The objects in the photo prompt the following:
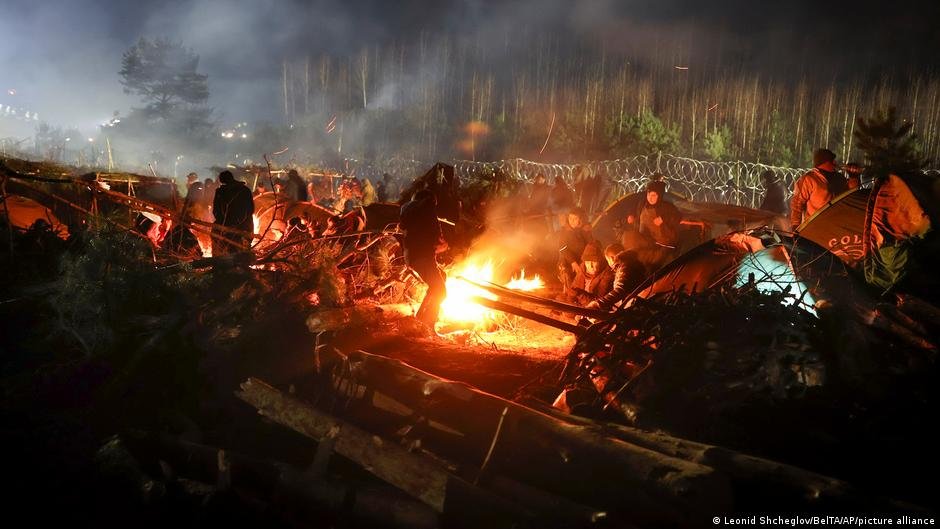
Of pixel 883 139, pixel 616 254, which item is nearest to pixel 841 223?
pixel 616 254

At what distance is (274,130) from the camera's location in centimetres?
5950

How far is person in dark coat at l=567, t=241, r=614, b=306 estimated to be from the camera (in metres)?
7.89

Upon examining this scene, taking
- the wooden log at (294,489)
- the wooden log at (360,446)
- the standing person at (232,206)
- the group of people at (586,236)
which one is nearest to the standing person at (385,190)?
the group of people at (586,236)

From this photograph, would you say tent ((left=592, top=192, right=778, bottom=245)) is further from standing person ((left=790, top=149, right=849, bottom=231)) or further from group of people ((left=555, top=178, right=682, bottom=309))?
standing person ((left=790, top=149, right=849, bottom=231))

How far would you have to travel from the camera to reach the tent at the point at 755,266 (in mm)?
4641

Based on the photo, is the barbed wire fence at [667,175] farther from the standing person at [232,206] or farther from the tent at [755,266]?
the tent at [755,266]

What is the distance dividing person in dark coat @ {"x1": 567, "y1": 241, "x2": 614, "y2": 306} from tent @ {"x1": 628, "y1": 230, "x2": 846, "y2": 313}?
1436mm

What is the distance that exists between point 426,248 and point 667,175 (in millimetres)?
11369

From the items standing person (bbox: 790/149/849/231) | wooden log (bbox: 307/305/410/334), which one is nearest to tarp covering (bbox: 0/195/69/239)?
wooden log (bbox: 307/305/410/334)

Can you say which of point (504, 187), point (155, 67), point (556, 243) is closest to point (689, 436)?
point (556, 243)

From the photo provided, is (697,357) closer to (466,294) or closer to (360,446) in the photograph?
(360,446)

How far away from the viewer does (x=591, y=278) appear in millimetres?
8391

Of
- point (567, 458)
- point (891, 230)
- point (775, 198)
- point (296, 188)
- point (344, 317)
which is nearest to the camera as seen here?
point (567, 458)

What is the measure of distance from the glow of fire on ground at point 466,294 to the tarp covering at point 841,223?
3712 millimetres
